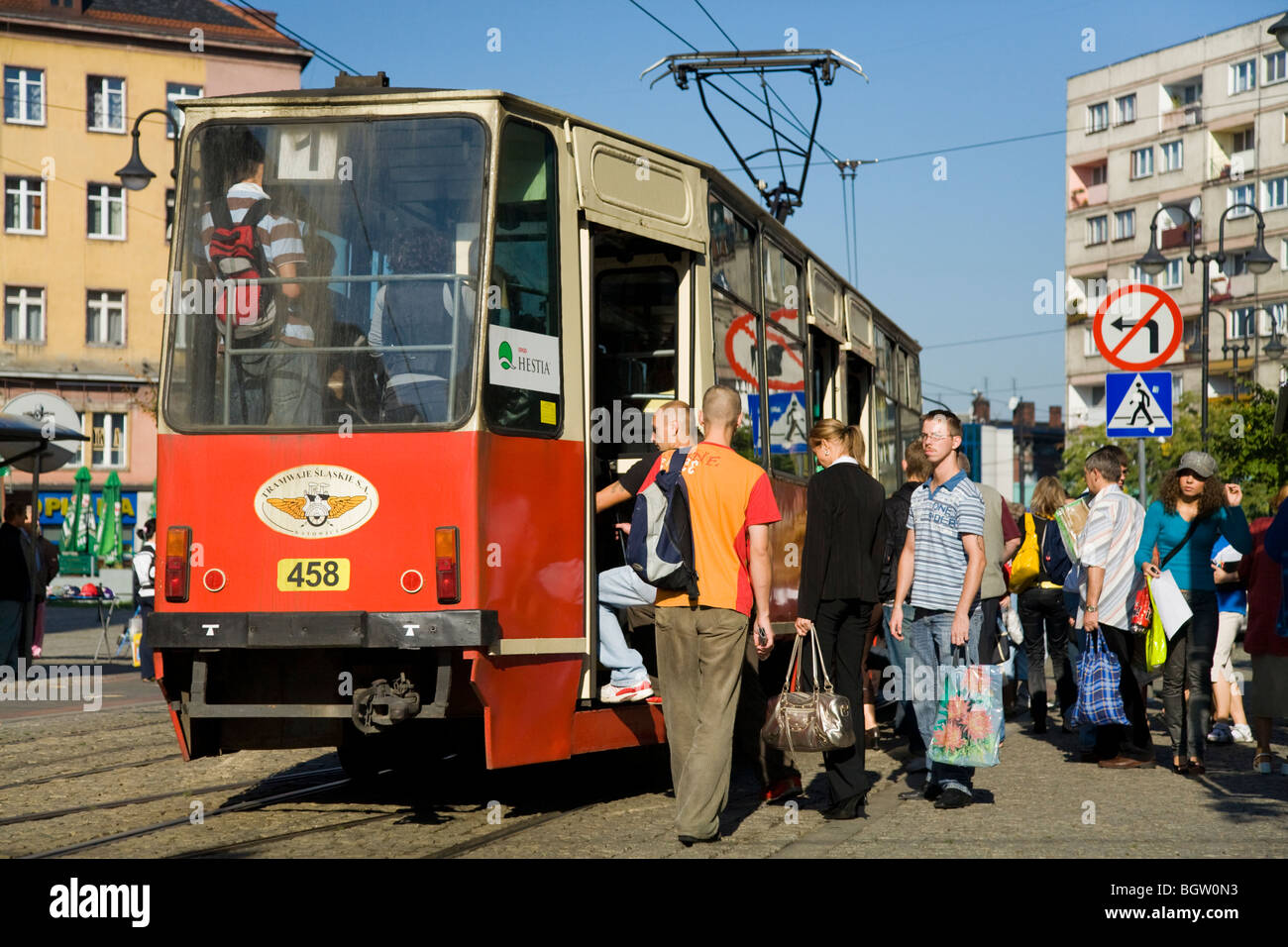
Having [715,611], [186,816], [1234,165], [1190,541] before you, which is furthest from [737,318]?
[1234,165]

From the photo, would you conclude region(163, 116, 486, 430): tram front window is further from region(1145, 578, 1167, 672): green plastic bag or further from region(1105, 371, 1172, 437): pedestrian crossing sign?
region(1105, 371, 1172, 437): pedestrian crossing sign

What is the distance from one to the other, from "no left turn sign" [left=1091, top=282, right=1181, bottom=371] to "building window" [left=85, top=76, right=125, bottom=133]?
43.9 metres

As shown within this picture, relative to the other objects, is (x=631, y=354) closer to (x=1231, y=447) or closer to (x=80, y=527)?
(x=1231, y=447)

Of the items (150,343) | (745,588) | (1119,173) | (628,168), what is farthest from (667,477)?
(1119,173)

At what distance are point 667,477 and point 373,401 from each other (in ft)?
4.66

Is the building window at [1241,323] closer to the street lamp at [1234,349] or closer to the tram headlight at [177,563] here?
the street lamp at [1234,349]

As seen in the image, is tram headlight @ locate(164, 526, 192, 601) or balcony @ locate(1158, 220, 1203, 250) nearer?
tram headlight @ locate(164, 526, 192, 601)

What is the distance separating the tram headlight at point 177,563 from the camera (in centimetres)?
753

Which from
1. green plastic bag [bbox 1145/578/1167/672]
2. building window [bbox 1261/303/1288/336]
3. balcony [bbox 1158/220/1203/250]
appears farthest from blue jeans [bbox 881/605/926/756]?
balcony [bbox 1158/220/1203/250]

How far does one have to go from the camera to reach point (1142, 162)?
7562cm

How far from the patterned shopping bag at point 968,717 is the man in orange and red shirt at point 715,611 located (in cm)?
142

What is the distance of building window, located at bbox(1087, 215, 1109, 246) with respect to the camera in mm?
78688

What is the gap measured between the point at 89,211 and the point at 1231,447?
36555mm

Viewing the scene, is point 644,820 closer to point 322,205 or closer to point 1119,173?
point 322,205
